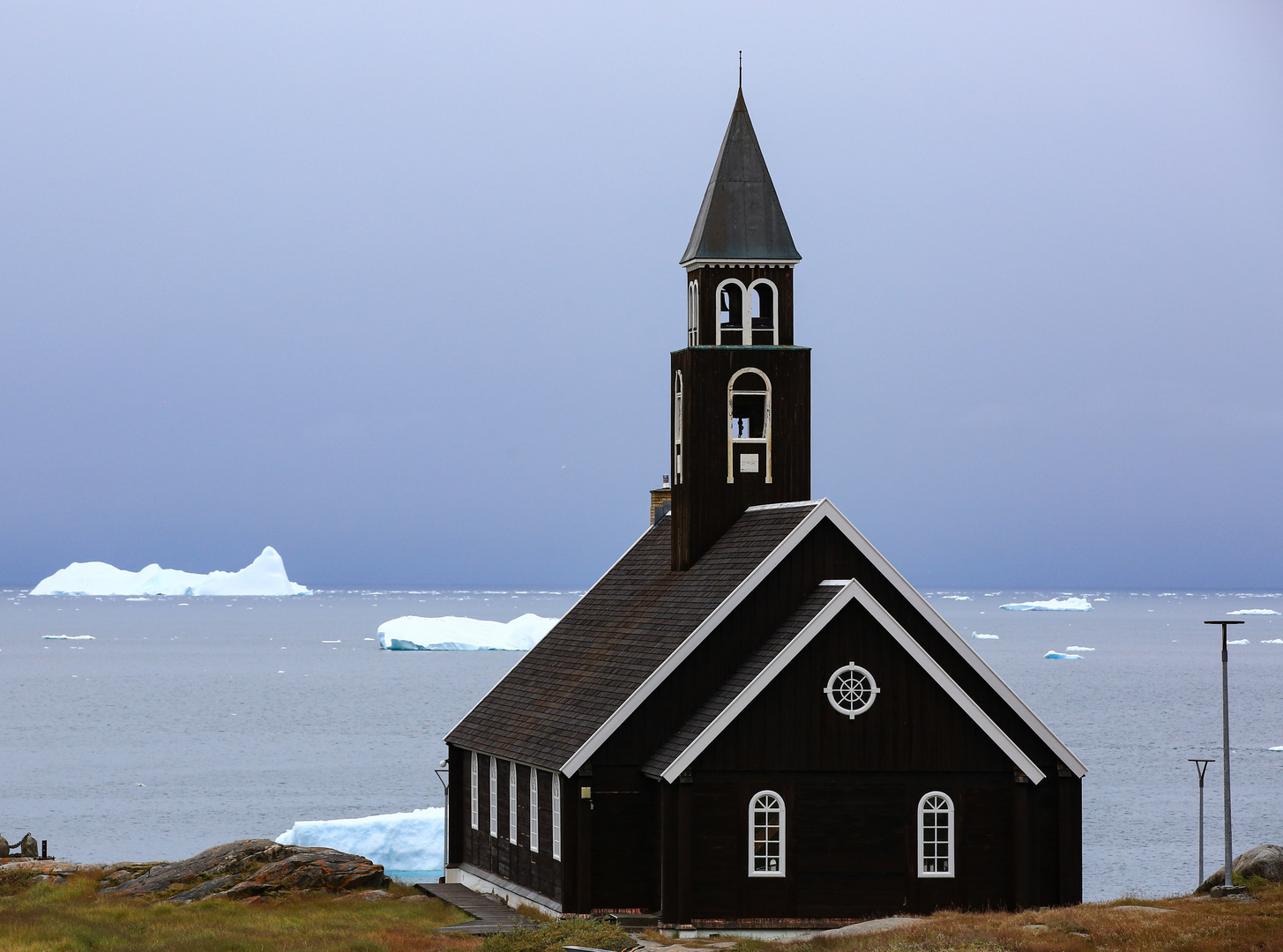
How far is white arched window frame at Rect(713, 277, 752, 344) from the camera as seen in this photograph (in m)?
33.8

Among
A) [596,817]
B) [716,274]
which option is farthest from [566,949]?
[716,274]

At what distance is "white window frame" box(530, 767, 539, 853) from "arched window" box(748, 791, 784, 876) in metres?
4.51

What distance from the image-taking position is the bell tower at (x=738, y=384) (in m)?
33.4

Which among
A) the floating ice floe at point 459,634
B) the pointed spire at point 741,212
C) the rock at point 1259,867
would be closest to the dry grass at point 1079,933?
the rock at point 1259,867

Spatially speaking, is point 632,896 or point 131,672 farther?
point 131,672

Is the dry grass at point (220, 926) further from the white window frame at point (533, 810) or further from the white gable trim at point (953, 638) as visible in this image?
the white gable trim at point (953, 638)

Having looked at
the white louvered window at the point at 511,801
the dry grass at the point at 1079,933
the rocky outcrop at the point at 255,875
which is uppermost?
the white louvered window at the point at 511,801

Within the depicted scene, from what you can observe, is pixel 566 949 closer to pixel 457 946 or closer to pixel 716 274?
pixel 457 946

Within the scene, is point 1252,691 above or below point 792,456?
below

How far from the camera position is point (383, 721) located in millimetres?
114312

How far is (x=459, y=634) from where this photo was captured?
18175 cm

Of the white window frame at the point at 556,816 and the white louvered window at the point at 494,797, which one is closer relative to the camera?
the white window frame at the point at 556,816

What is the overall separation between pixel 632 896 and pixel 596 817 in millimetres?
1453

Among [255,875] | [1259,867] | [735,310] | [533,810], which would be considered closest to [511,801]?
[533,810]
